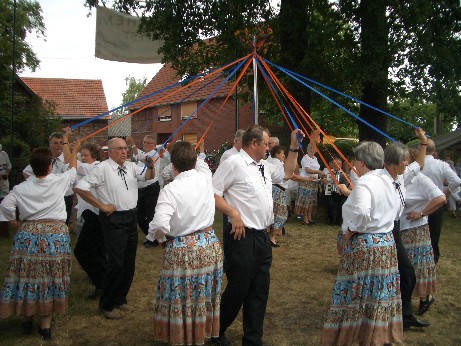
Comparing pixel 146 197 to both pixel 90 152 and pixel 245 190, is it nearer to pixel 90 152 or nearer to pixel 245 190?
pixel 90 152

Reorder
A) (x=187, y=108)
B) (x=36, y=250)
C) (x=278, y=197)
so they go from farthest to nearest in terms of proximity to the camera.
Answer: (x=187, y=108) → (x=278, y=197) → (x=36, y=250)

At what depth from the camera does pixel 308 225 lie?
11070 millimetres

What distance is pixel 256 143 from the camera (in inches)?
162

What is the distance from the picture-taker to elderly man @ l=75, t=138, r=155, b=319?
15.4 feet

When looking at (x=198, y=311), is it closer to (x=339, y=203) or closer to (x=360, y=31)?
(x=339, y=203)

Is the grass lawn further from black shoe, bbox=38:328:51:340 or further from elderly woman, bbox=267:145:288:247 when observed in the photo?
elderly woman, bbox=267:145:288:247

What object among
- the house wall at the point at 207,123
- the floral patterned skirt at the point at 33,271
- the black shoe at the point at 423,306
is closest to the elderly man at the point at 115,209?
the floral patterned skirt at the point at 33,271

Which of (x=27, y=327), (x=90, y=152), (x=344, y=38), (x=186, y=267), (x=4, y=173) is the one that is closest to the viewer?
(x=186, y=267)

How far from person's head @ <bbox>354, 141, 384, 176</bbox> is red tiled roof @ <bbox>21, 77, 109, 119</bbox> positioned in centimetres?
2838

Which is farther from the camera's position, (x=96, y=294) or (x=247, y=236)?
(x=96, y=294)

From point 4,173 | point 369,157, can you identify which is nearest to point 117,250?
point 369,157

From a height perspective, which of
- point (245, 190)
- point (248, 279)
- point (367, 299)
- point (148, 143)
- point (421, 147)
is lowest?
point (367, 299)

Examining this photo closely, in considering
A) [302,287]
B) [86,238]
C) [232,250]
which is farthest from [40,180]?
[302,287]

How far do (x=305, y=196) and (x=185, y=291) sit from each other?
25.3 feet
